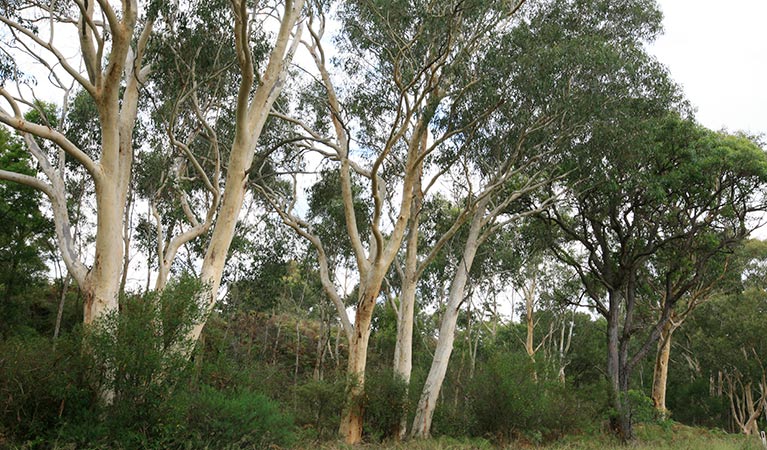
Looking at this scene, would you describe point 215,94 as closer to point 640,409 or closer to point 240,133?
point 240,133

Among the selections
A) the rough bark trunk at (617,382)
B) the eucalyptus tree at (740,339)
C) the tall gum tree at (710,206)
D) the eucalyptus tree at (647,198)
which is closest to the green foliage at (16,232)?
the eucalyptus tree at (647,198)

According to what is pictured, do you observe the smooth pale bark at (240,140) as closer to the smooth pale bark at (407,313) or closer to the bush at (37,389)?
the bush at (37,389)

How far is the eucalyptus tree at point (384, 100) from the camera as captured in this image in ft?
39.3

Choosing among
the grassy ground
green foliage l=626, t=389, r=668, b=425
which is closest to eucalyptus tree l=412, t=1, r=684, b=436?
the grassy ground

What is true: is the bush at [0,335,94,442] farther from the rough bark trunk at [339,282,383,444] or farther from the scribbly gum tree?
the rough bark trunk at [339,282,383,444]

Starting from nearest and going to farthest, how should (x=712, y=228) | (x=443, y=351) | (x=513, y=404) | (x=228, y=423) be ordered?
(x=228, y=423)
(x=513, y=404)
(x=443, y=351)
(x=712, y=228)

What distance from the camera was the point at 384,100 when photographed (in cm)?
1448

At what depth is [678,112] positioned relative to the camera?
16141mm

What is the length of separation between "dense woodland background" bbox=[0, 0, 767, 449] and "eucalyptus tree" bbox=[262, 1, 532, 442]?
7 centimetres

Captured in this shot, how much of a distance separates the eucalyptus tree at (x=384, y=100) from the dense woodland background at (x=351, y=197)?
0.07 meters

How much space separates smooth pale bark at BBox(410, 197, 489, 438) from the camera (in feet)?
43.8

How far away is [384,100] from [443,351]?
19.8 feet

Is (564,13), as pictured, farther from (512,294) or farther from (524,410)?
(512,294)

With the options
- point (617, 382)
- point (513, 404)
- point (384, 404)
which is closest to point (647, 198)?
point (617, 382)
